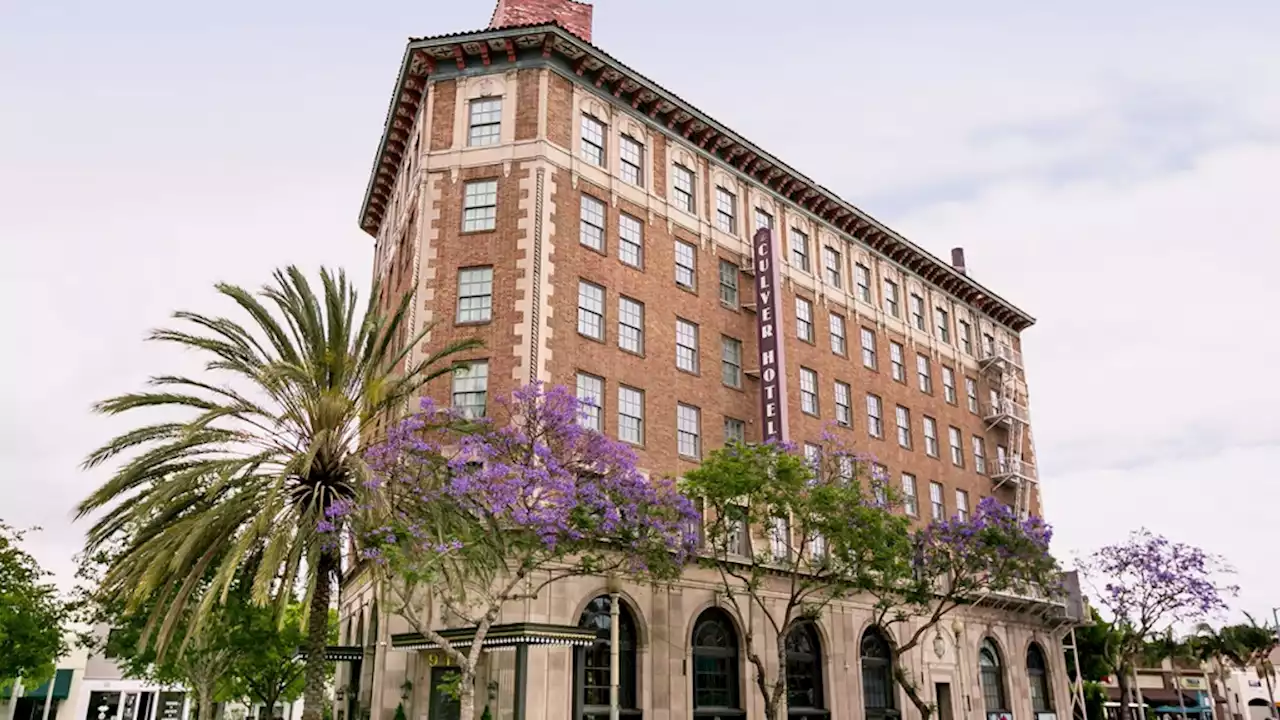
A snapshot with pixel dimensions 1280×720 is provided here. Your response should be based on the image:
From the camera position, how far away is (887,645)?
38.1 m

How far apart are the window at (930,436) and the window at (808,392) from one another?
325 inches

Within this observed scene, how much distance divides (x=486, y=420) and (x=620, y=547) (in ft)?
15.2

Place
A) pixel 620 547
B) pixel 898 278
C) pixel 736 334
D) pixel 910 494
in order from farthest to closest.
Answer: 1. pixel 898 278
2. pixel 910 494
3. pixel 736 334
4. pixel 620 547

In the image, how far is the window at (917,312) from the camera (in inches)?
1859

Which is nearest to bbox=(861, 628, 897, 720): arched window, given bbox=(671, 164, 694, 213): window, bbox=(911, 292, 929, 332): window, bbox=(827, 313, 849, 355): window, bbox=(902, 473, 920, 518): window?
bbox=(902, 473, 920, 518): window

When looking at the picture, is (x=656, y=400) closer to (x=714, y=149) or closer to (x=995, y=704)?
(x=714, y=149)

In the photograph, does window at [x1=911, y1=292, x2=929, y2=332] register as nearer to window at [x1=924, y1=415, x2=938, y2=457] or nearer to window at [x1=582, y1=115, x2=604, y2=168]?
window at [x1=924, y1=415, x2=938, y2=457]

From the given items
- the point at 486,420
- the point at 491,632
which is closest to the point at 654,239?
the point at 486,420

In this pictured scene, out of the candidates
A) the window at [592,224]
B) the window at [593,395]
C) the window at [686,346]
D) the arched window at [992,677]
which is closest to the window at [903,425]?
the arched window at [992,677]

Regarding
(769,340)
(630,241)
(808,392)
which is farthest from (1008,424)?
(630,241)

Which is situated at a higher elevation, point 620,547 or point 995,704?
point 620,547

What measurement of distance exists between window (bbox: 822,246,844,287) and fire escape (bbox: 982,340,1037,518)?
40.4 feet

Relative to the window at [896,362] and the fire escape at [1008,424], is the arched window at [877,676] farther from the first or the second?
the fire escape at [1008,424]

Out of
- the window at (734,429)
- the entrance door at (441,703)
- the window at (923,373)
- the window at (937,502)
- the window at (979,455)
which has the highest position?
the window at (923,373)
